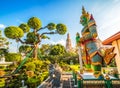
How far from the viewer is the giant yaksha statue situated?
3502 millimetres

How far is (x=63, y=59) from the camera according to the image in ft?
138

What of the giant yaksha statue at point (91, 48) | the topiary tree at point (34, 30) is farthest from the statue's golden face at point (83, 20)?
the topiary tree at point (34, 30)

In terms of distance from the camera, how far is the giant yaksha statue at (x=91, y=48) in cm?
350

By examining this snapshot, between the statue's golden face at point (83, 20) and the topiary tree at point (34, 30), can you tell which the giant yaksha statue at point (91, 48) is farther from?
the topiary tree at point (34, 30)

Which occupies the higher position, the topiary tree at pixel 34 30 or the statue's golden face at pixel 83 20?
the topiary tree at pixel 34 30

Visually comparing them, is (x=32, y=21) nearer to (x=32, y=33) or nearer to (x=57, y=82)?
(x=32, y=33)

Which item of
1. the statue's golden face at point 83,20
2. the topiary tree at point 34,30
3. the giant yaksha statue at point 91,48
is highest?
the topiary tree at point 34,30

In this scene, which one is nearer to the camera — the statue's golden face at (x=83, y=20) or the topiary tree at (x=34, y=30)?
the statue's golden face at (x=83, y=20)

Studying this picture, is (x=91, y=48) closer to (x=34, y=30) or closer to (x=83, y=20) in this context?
(x=83, y=20)

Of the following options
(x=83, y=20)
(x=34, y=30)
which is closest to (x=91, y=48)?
(x=83, y=20)

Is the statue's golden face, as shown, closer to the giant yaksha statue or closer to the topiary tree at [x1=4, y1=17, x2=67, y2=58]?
the giant yaksha statue

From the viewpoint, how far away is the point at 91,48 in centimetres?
366

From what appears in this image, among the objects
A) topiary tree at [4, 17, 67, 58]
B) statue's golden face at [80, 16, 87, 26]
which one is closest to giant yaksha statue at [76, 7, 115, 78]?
statue's golden face at [80, 16, 87, 26]

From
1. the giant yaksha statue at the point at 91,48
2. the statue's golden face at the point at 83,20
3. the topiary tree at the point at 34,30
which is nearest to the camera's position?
the giant yaksha statue at the point at 91,48
